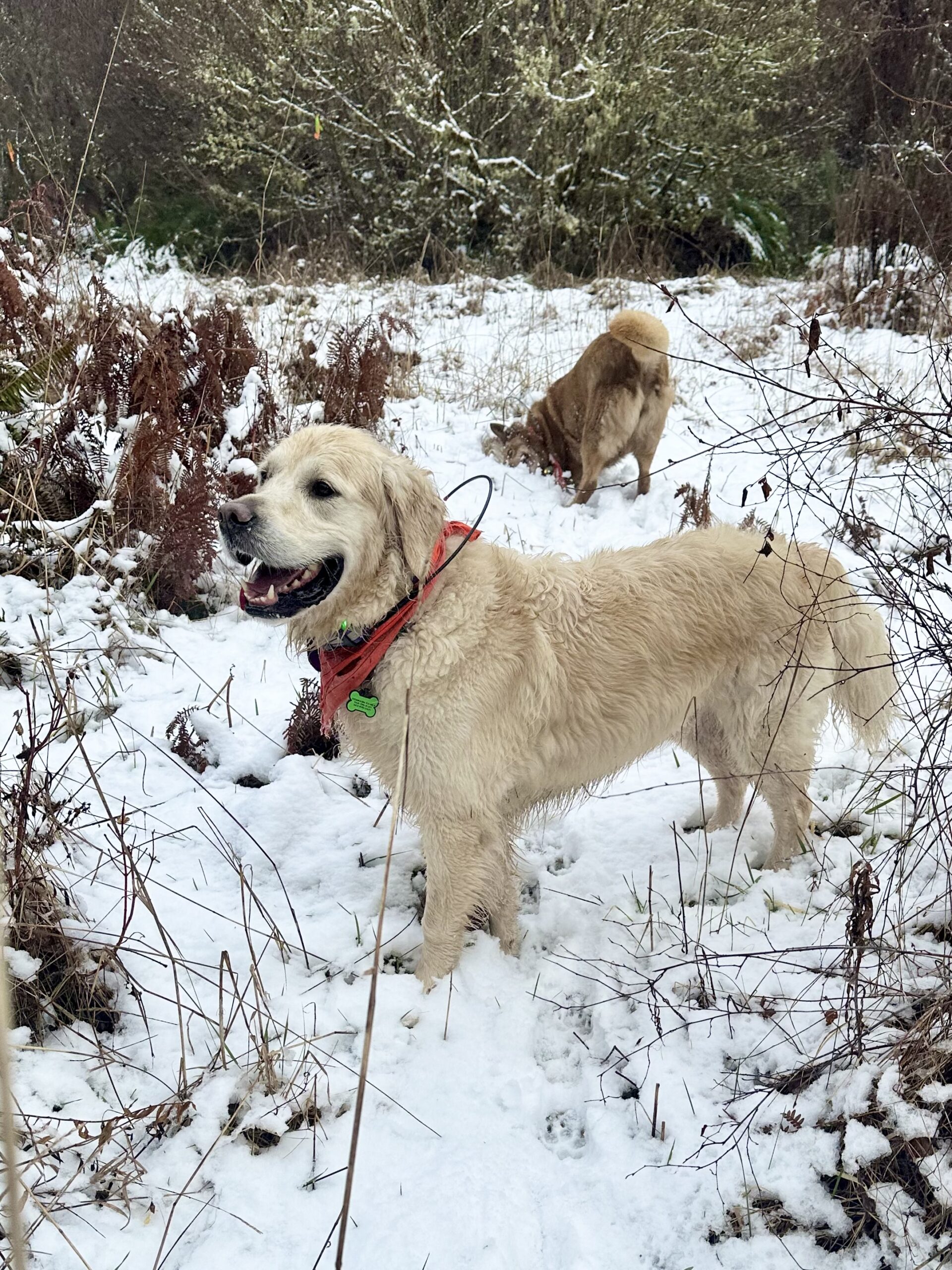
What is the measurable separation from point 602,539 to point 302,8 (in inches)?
332

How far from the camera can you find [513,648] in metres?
A: 2.45

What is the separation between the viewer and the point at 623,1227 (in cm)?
181

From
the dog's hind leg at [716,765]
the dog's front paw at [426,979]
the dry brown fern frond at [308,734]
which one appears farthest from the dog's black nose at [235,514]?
the dog's hind leg at [716,765]

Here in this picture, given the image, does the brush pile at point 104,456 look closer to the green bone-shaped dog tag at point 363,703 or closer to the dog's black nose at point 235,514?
the dog's black nose at point 235,514

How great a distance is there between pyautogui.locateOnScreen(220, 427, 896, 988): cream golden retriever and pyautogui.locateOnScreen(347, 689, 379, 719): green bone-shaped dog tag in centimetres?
4

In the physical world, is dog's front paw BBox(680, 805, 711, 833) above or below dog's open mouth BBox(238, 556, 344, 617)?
below

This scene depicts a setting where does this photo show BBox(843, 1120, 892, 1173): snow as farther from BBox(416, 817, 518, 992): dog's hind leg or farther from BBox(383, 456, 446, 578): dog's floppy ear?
BBox(383, 456, 446, 578): dog's floppy ear

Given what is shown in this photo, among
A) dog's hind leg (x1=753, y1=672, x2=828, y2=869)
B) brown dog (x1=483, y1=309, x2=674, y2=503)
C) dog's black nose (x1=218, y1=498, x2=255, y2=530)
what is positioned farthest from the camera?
brown dog (x1=483, y1=309, x2=674, y2=503)

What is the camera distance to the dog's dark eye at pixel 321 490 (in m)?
2.35

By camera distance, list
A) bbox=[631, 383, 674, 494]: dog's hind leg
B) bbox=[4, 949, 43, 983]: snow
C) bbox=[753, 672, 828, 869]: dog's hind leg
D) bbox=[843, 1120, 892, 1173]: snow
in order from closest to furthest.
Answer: bbox=[843, 1120, 892, 1173]: snow < bbox=[4, 949, 43, 983]: snow < bbox=[753, 672, 828, 869]: dog's hind leg < bbox=[631, 383, 674, 494]: dog's hind leg

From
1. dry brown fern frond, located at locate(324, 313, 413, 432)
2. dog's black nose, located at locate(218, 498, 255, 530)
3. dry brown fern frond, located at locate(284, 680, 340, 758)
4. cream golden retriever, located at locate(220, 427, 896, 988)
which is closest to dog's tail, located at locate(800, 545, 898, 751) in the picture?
cream golden retriever, located at locate(220, 427, 896, 988)

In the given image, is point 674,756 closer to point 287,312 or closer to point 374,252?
point 287,312

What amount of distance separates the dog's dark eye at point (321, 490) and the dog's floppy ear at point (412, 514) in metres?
0.15

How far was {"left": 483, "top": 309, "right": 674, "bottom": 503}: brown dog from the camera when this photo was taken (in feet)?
16.3
